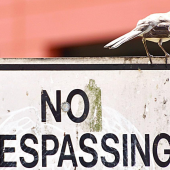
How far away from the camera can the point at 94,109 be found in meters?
1.09

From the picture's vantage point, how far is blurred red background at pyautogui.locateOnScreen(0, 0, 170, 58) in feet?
10.4

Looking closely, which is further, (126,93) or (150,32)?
(150,32)

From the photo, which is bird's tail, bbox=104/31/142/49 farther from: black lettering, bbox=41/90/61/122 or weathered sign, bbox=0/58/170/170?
black lettering, bbox=41/90/61/122

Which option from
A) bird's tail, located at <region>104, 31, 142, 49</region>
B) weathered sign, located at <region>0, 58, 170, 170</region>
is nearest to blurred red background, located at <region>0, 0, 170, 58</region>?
bird's tail, located at <region>104, 31, 142, 49</region>

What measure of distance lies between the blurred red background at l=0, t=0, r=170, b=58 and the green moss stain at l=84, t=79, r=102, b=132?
2.08m

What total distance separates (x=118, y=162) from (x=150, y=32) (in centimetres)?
49

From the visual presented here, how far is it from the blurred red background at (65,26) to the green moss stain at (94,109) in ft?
6.83

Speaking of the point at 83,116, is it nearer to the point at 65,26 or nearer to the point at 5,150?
the point at 5,150

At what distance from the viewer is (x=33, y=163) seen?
3.54 feet

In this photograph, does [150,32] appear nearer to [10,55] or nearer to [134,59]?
[134,59]

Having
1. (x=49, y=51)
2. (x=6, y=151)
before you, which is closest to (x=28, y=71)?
(x=6, y=151)

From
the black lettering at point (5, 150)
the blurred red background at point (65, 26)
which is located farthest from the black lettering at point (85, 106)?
the blurred red background at point (65, 26)

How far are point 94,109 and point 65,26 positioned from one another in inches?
91.2

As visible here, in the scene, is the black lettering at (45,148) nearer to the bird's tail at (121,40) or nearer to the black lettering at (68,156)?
the black lettering at (68,156)
